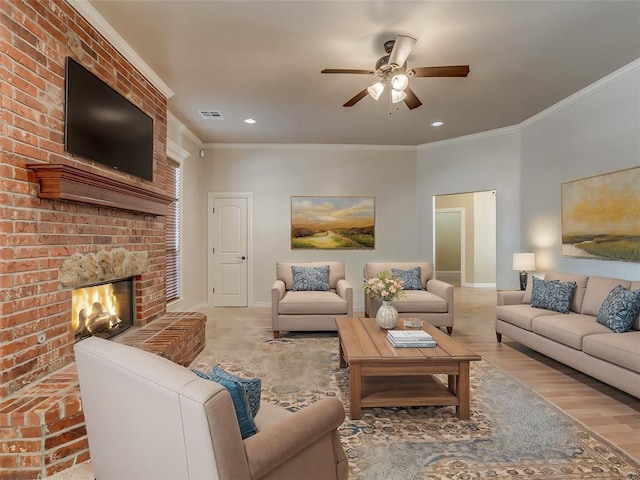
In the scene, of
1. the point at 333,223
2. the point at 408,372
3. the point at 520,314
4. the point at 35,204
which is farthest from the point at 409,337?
the point at 333,223

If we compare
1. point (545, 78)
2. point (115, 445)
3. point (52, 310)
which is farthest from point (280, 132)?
point (115, 445)

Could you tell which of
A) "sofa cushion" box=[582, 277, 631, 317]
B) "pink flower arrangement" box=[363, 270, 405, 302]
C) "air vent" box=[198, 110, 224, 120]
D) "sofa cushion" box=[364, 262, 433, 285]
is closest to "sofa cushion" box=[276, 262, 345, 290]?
"sofa cushion" box=[364, 262, 433, 285]

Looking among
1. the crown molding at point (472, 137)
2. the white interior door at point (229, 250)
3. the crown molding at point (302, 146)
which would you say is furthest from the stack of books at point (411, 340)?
the crown molding at point (302, 146)

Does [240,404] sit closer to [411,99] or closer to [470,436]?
[470,436]

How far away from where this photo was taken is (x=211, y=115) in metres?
4.73

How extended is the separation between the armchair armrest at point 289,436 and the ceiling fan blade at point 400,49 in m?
2.50

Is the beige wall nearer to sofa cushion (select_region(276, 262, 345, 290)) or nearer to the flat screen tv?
sofa cushion (select_region(276, 262, 345, 290))

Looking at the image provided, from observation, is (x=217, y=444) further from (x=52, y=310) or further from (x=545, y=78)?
(x=545, y=78)

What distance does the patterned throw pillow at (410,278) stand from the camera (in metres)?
4.94

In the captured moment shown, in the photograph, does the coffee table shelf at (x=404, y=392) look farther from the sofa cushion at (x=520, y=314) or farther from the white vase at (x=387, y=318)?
the sofa cushion at (x=520, y=314)

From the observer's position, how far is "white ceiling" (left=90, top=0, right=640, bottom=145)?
2551mm

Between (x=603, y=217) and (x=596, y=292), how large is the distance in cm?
95

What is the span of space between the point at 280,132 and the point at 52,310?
409cm

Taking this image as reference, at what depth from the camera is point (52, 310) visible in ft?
7.27
